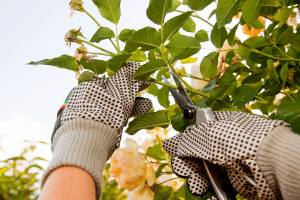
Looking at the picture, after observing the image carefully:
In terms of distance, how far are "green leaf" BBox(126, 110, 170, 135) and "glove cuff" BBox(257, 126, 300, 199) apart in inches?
8.0

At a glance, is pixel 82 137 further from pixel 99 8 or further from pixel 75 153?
pixel 99 8

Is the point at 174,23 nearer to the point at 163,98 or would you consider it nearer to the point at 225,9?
the point at 225,9

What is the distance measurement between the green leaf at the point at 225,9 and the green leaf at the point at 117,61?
151 mm

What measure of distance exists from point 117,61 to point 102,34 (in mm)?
54

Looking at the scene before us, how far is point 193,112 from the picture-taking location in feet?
1.34

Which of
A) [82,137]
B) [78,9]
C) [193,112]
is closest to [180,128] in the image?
[193,112]

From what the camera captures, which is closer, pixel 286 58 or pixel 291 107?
pixel 291 107

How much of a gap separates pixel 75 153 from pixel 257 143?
23 centimetres

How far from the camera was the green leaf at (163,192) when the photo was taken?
557mm

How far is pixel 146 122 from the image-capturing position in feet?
1.60

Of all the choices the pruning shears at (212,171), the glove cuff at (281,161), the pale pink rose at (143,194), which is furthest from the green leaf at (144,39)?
the pale pink rose at (143,194)

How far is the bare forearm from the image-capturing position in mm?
309

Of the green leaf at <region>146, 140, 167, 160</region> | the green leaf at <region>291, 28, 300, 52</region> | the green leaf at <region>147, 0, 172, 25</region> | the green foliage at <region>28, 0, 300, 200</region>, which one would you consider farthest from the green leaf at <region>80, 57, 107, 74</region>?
the green leaf at <region>291, 28, 300, 52</region>

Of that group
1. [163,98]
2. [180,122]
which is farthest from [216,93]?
[163,98]
